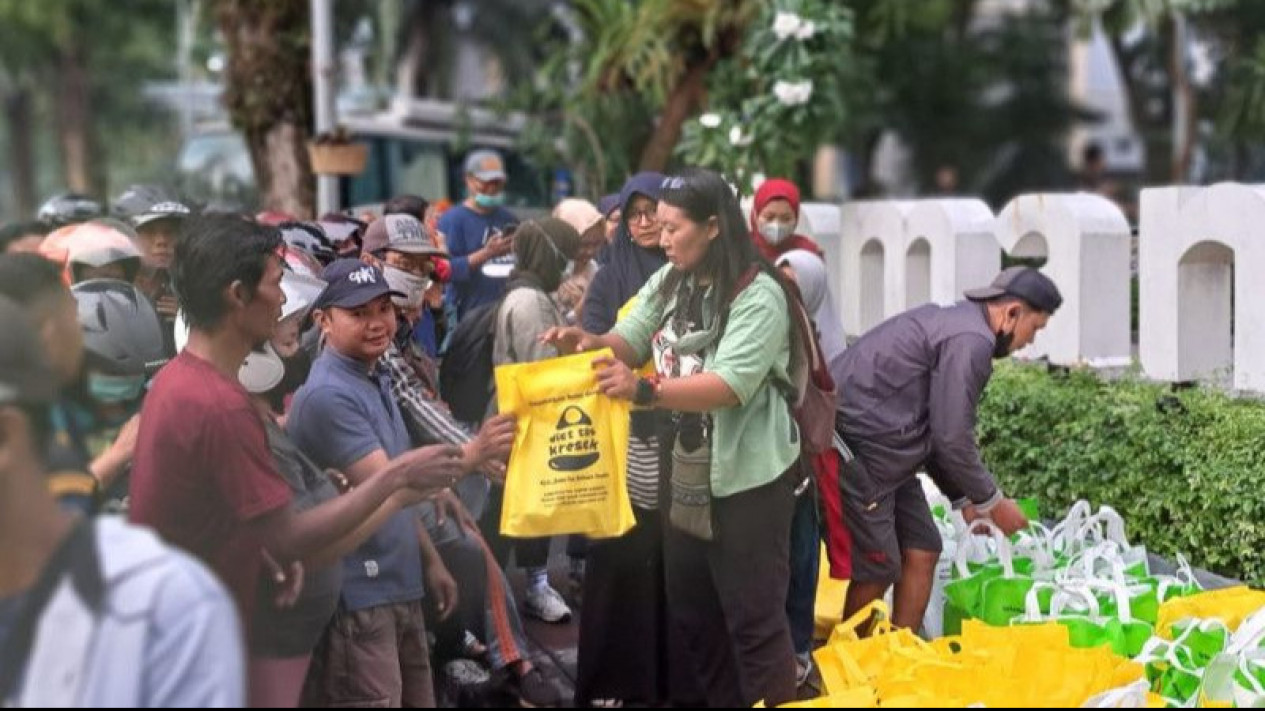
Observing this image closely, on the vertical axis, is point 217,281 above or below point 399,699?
above

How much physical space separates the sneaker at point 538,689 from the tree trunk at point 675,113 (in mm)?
7826

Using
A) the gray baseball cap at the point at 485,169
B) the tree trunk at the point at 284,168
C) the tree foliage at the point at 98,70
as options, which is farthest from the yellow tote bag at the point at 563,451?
the tree foliage at the point at 98,70

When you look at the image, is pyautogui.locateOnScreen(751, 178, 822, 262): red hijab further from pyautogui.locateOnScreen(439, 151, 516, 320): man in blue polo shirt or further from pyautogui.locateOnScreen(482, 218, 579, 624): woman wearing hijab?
pyautogui.locateOnScreen(439, 151, 516, 320): man in blue polo shirt

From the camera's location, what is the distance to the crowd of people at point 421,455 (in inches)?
109

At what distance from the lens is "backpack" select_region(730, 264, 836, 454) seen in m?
5.05

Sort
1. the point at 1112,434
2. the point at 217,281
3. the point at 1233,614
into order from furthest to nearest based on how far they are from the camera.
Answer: the point at 1112,434 → the point at 1233,614 → the point at 217,281

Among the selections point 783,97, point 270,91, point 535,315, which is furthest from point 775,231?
point 270,91

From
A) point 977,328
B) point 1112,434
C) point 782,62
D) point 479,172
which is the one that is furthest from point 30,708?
point 782,62

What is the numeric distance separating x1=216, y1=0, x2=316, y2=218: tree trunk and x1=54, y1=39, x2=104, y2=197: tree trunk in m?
20.7

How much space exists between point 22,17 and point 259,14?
1790 cm

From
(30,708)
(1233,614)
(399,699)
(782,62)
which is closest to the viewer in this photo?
(30,708)

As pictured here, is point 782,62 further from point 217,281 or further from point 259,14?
point 217,281

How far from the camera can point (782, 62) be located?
487 inches

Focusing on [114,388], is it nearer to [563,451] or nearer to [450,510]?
[563,451]
